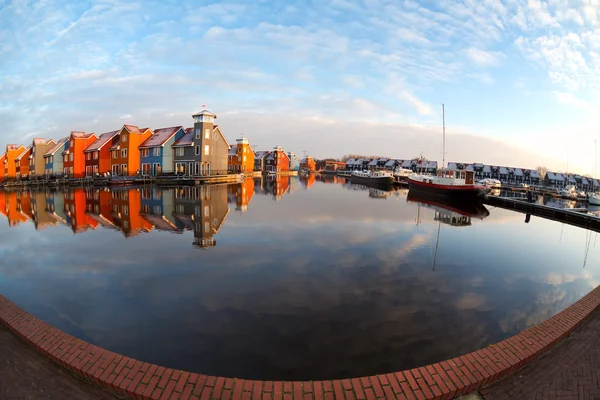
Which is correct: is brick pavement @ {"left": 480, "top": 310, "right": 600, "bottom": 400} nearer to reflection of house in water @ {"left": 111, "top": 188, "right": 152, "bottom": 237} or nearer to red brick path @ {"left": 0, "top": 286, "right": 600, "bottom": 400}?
red brick path @ {"left": 0, "top": 286, "right": 600, "bottom": 400}

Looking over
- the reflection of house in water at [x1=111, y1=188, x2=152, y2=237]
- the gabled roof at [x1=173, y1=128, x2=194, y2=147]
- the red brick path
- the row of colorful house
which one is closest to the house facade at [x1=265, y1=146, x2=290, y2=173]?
the row of colorful house

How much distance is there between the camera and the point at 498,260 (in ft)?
46.5

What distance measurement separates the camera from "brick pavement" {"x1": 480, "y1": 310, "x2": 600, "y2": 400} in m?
4.96

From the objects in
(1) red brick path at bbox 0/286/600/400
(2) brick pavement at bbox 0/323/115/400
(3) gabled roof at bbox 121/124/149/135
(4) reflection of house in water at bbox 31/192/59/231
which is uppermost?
(3) gabled roof at bbox 121/124/149/135

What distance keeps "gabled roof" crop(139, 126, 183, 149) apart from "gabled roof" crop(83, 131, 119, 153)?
21.7 ft

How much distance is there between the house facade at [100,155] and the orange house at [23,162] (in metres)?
19.8

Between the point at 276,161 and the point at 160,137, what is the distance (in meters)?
62.8

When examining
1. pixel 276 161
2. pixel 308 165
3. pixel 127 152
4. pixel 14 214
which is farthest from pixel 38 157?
pixel 308 165

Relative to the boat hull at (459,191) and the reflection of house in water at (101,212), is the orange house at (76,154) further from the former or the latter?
the boat hull at (459,191)

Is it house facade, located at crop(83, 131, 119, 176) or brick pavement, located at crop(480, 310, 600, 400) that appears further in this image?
house facade, located at crop(83, 131, 119, 176)

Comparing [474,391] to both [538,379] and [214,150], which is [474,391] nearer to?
[538,379]

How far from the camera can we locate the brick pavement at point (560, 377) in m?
4.96

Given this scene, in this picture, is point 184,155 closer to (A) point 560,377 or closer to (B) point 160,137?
(B) point 160,137

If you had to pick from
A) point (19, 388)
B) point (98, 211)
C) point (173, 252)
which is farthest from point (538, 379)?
point (98, 211)
